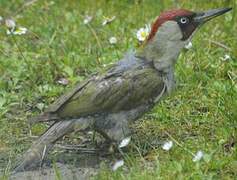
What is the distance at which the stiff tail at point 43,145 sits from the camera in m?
5.14

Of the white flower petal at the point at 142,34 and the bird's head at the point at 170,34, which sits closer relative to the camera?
the bird's head at the point at 170,34

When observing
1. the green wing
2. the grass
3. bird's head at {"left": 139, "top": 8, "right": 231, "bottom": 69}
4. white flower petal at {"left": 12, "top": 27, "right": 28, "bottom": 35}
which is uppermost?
bird's head at {"left": 139, "top": 8, "right": 231, "bottom": 69}

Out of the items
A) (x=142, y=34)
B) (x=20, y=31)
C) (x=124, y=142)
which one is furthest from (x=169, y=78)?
(x=20, y=31)

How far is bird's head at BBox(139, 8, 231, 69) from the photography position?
18.0 feet

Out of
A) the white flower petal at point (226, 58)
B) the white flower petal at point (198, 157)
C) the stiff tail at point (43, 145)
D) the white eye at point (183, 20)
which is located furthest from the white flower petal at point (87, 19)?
the white flower petal at point (198, 157)

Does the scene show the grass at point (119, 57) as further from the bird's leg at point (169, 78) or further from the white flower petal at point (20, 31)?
the bird's leg at point (169, 78)

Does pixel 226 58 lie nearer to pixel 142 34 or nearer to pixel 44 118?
pixel 142 34

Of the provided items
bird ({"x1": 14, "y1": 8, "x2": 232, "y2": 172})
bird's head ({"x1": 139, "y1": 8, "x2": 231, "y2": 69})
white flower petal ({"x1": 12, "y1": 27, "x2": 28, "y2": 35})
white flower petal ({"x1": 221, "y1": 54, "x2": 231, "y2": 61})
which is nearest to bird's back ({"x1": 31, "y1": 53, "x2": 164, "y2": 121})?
bird ({"x1": 14, "y1": 8, "x2": 232, "y2": 172})

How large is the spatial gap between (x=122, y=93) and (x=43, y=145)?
0.61 meters

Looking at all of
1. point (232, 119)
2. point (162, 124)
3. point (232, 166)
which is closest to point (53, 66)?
point (162, 124)

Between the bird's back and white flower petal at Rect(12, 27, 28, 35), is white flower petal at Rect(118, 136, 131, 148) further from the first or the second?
white flower petal at Rect(12, 27, 28, 35)

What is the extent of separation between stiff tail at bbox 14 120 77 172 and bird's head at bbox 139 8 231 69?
73cm

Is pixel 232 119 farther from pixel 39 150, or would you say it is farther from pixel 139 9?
pixel 139 9

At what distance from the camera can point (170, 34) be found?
551 cm
